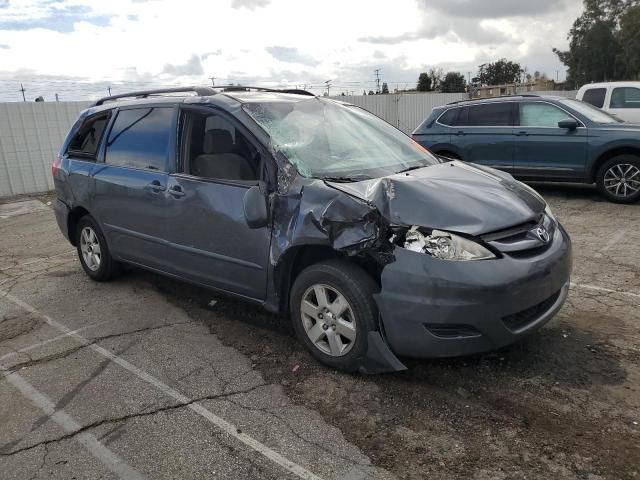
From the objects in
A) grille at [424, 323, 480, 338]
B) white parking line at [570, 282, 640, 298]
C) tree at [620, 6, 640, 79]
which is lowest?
white parking line at [570, 282, 640, 298]

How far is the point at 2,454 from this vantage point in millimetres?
2900

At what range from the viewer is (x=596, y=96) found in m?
11.9

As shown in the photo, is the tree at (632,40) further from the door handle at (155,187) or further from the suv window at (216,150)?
the door handle at (155,187)

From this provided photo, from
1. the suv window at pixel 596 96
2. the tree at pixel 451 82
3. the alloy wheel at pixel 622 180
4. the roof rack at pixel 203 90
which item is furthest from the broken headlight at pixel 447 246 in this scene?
the tree at pixel 451 82

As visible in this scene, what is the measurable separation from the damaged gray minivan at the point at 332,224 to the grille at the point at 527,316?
0.04ft

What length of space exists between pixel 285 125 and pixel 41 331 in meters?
2.72

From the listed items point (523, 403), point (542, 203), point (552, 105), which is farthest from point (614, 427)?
point (552, 105)

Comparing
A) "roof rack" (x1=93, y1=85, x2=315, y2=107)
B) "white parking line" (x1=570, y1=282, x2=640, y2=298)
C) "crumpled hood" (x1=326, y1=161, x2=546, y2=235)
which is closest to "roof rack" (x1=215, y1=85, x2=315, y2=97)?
"roof rack" (x1=93, y1=85, x2=315, y2=107)

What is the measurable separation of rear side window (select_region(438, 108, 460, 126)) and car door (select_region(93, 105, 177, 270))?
6292mm

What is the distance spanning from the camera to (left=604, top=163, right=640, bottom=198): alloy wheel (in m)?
7.93

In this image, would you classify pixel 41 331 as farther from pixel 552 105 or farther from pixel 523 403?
pixel 552 105

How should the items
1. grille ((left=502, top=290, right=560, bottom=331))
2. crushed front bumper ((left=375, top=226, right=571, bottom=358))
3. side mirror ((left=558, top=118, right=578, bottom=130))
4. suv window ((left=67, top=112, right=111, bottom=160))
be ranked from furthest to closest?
side mirror ((left=558, top=118, right=578, bottom=130)) < suv window ((left=67, top=112, right=111, bottom=160)) < grille ((left=502, top=290, right=560, bottom=331)) < crushed front bumper ((left=375, top=226, right=571, bottom=358))

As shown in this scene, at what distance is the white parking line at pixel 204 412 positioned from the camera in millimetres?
2639

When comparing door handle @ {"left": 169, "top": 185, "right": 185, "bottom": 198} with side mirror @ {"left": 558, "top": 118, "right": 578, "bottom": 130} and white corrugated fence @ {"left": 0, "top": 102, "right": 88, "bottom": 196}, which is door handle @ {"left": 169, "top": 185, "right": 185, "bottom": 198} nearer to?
side mirror @ {"left": 558, "top": 118, "right": 578, "bottom": 130}
